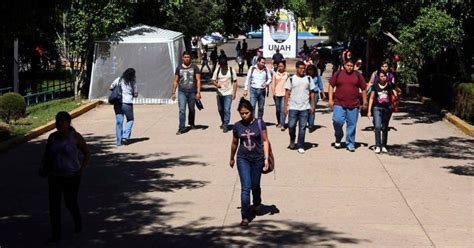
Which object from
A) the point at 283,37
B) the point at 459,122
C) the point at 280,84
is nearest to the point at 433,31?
the point at 459,122

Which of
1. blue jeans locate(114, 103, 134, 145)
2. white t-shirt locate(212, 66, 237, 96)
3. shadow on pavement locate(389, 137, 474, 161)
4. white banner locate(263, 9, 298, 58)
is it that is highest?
white banner locate(263, 9, 298, 58)

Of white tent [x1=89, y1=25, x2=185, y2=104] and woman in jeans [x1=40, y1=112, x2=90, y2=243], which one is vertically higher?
white tent [x1=89, y1=25, x2=185, y2=104]

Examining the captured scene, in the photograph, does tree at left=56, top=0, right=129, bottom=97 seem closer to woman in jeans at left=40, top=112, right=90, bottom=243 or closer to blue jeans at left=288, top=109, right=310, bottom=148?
blue jeans at left=288, top=109, right=310, bottom=148

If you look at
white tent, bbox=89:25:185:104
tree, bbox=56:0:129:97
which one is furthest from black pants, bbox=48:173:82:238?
tree, bbox=56:0:129:97

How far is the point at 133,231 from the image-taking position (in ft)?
26.3

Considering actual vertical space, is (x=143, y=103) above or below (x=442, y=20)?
below

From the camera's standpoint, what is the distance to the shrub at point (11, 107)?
16.8 metres

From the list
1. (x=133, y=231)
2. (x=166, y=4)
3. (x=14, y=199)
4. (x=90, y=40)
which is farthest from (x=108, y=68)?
(x=133, y=231)

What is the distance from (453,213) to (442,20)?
958cm

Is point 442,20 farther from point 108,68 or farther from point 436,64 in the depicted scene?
point 108,68

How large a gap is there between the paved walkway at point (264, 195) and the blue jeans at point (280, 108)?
2.10 ft

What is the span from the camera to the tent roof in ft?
75.2

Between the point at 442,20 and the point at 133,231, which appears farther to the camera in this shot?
the point at 442,20

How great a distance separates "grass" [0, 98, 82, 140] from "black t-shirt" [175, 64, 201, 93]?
3.35m
